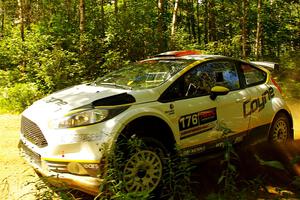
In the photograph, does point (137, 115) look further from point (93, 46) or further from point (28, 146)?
point (93, 46)

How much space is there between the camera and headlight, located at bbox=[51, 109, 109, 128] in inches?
180

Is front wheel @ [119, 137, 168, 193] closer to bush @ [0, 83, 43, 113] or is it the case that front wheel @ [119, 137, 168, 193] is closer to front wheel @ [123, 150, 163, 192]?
front wheel @ [123, 150, 163, 192]

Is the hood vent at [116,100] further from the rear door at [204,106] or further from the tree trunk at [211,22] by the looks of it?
the tree trunk at [211,22]

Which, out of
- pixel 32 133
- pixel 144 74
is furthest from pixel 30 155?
pixel 144 74

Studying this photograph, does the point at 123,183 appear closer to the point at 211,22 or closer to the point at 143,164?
the point at 143,164

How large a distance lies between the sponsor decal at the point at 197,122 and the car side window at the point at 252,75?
127 centimetres

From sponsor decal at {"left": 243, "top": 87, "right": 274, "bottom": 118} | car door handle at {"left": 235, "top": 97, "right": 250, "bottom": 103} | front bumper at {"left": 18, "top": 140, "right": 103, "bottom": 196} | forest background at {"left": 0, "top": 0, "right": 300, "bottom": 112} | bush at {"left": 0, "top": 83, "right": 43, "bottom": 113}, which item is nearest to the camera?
front bumper at {"left": 18, "top": 140, "right": 103, "bottom": 196}

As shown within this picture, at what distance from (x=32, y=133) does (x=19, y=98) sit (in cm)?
843

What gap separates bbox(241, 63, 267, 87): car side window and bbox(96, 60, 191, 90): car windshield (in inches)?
49.0

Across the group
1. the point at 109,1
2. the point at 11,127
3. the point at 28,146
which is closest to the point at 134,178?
the point at 28,146

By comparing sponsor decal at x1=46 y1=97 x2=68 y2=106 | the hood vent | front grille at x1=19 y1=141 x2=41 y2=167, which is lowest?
front grille at x1=19 y1=141 x2=41 y2=167

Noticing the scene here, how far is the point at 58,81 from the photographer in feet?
44.3

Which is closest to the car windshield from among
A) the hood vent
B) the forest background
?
the hood vent

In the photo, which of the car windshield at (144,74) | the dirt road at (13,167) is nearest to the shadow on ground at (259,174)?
the car windshield at (144,74)
